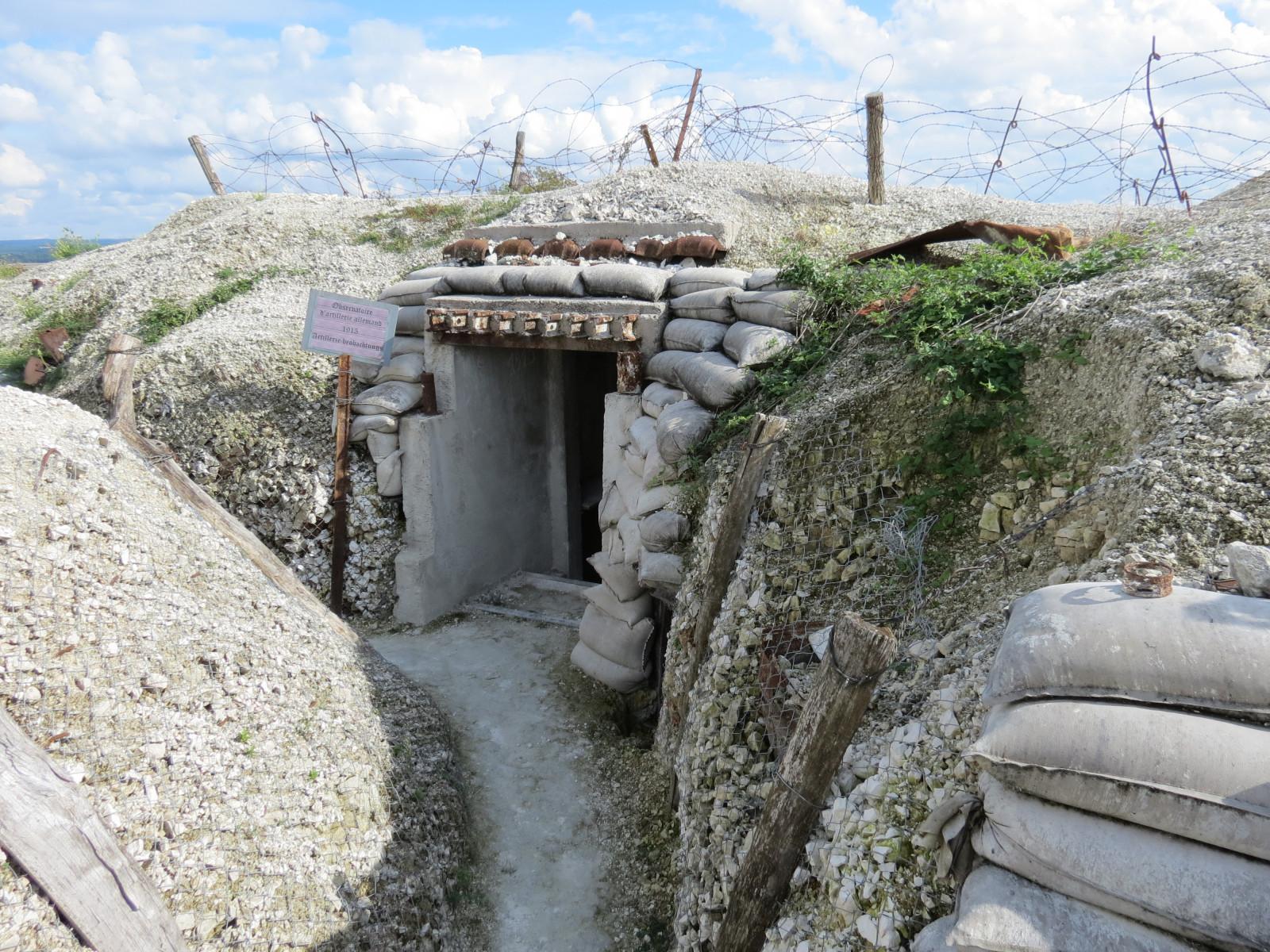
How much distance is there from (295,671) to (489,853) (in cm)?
139

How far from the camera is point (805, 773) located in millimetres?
2371

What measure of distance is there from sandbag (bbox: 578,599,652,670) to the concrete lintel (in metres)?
3.26

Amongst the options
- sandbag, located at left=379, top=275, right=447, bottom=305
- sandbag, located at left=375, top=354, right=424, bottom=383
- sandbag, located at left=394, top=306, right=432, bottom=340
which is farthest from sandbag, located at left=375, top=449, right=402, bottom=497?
sandbag, located at left=379, top=275, right=447, bottom=305

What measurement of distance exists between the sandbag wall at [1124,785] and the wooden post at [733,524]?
5.75 ft

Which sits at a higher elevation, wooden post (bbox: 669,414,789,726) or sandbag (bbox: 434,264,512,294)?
sandbag (bbox: 434,264,512,294)

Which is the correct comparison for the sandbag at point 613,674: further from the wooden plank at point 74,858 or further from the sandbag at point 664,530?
the wooden plank at point 74,858

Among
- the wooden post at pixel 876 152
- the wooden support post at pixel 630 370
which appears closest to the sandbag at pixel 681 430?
the wooden support post at pixel 630 370

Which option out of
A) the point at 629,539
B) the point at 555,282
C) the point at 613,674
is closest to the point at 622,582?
the point at 629,539

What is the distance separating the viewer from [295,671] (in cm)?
385

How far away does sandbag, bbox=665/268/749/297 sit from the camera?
5418 mm

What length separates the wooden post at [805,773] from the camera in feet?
7.23

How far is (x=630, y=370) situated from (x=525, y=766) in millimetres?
2818

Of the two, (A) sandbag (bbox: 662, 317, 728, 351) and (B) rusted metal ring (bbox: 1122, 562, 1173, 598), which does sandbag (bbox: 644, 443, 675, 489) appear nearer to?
(A) sandbag (bbox: 662, 317, 728, 351)

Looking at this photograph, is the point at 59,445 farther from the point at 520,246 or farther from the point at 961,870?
the point at 961,870
